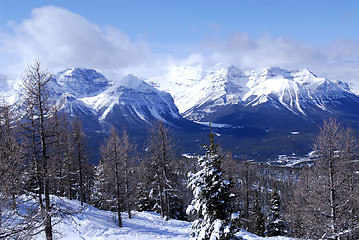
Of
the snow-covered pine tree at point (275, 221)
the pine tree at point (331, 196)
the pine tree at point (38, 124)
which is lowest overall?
the snow-covered pine tree at point (275, 221)

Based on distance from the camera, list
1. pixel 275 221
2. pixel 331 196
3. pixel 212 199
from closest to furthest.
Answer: pixel 212 199, pixel 331 196, pixel 275 221

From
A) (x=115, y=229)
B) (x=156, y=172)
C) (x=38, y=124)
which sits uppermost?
(x=38, y=124)

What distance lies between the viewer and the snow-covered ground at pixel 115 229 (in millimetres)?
21891

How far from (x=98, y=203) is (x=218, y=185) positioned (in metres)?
36.6

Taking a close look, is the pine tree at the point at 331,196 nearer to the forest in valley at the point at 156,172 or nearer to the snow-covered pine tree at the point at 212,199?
the forest in valley at the point at 156,172

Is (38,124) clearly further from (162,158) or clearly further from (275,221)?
(275,221)

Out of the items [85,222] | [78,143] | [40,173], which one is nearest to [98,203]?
[78,143]

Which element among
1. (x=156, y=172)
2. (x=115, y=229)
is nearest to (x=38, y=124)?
(x=115, y=229)

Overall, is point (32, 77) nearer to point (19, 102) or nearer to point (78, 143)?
point (19, 102)

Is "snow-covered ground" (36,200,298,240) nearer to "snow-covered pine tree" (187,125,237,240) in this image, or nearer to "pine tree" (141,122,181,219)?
"pine tree" (141,122,181,219)

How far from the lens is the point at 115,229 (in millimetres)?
24016

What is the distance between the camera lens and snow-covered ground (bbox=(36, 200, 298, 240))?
71.8 ft

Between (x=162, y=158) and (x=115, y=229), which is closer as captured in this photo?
(x=115, y=229)

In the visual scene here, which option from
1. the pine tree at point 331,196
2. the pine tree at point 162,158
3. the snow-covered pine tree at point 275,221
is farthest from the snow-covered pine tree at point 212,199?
the snow-covered pine tree at point 275,221
